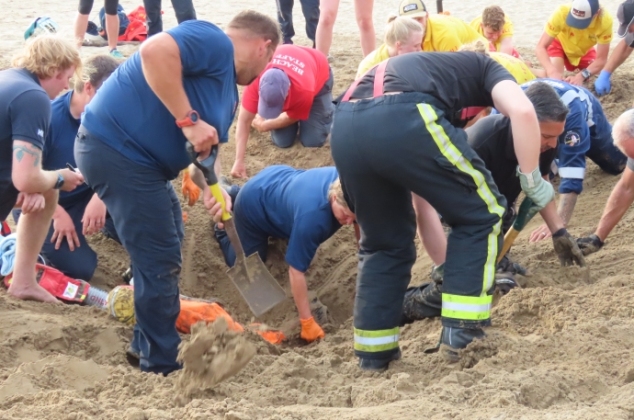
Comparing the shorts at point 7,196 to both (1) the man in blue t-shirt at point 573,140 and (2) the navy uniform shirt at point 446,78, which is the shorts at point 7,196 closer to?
(2) the navy uniform shirt at point 446,78

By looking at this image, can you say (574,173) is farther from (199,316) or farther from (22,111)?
(22,111)

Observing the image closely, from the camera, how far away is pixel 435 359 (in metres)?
3.52

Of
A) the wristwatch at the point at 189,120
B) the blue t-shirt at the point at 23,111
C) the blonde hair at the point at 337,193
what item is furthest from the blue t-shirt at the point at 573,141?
the blue t-shirt at the point at 23,111

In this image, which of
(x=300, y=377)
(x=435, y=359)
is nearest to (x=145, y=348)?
(x=300, y=377)

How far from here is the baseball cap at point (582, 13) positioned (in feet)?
26.1

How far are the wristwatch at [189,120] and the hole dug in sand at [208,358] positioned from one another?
84 centimetres

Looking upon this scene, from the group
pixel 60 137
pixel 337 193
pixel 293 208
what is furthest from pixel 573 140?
pixel 60 137

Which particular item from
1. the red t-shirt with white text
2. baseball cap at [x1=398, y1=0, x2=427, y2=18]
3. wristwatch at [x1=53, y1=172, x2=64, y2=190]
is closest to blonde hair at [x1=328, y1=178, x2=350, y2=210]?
wristwatch at [x1=53, y1=172, x2=64, y2=190]

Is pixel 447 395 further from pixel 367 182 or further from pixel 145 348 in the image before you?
pixel 145 348

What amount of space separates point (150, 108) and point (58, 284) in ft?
5.64

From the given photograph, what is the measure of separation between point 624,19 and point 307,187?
4.65 m

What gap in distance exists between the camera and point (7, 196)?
434 centimetres

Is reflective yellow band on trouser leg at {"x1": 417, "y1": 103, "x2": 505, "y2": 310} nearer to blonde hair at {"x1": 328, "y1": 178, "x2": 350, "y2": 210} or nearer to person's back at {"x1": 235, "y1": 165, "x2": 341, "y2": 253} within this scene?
blonde hair at {"x1": 328, "y1": 178, "x2": 350, "y2": 210}

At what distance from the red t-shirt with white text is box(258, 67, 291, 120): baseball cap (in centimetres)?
11
